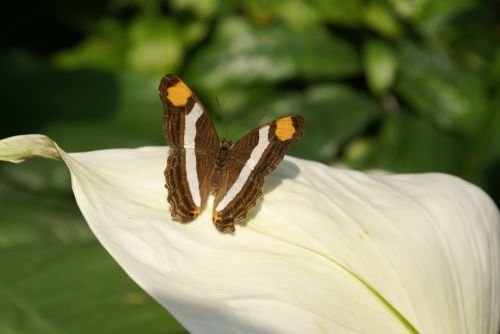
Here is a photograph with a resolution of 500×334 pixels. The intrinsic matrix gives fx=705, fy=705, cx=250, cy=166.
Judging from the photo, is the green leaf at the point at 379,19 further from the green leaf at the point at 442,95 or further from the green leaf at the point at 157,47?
the green leaf at the point at 157,47

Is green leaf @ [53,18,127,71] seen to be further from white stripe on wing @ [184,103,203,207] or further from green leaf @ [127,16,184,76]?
white stripe on wing @ [184,103,203,207]

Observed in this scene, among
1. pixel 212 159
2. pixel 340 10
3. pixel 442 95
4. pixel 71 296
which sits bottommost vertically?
pixel 71 296

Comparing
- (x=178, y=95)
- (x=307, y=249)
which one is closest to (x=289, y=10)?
(x=178, y=95)

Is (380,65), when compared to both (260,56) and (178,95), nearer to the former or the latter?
(260,56)

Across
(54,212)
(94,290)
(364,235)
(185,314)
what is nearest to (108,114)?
(54,212)

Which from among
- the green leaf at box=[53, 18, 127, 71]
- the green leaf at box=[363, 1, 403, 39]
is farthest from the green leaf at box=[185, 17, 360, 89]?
the green leaf at box=[53, 18, 127, 71]

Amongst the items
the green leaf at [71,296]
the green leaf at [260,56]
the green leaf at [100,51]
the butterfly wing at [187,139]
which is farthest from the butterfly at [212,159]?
the green leaf at [100,51]
